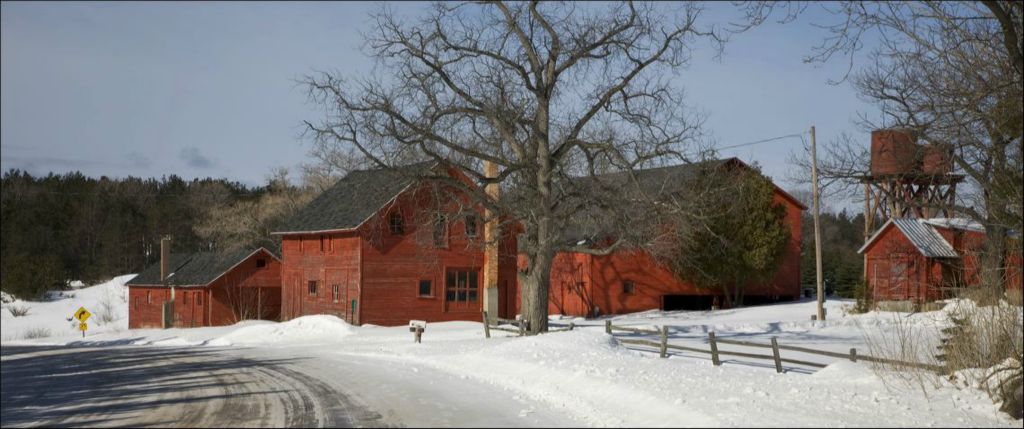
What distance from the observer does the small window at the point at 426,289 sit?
146 feet

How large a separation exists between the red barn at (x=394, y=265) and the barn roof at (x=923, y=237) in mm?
19344

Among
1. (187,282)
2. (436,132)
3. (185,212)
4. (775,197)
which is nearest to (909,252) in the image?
(775,197)

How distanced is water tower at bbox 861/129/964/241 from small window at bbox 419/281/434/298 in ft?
64.5

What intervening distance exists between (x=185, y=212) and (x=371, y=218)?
39.4 m

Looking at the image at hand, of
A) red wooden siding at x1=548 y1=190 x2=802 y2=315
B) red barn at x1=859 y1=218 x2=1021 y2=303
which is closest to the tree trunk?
red wooden siding at x1=548 y1=190 x2=802 y2=315

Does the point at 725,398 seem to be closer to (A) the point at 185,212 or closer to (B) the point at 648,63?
(B) the point at 648,63

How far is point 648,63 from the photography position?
30.2 m

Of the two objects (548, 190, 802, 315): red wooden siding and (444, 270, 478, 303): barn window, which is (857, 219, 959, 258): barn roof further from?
(444, 270, 478, 303): barn window

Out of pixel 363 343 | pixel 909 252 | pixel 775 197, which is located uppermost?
pixel 775 197

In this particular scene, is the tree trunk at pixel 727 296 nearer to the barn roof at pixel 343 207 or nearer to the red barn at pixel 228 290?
the barn roof at pixel 343 207

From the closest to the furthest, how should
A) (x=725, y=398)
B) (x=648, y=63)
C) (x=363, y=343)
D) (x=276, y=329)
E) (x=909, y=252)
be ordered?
1. (x=725, y=398)
2. (x=648, y=63)
3. (x=363, y=343)
4. (x=276, y=329)
5. (x=909, y=252)

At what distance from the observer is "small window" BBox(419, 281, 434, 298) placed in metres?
44.6

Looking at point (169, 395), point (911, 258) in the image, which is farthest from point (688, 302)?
point (169, 395)

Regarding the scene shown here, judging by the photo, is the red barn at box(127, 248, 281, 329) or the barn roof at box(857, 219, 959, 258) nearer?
the barn roof at box(857, 219, 959, 258)
